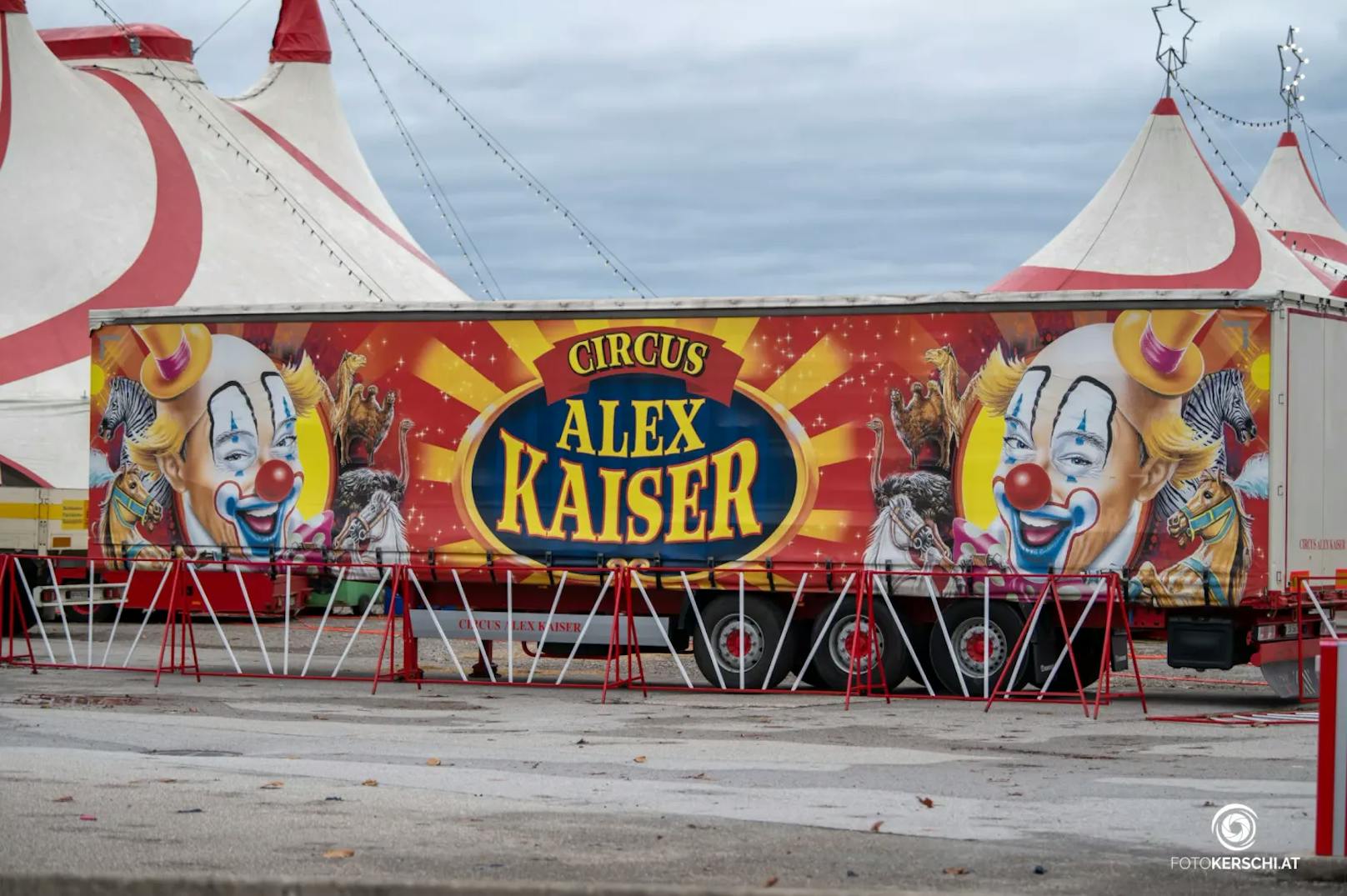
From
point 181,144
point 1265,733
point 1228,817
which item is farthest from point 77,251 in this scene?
point 1228,817

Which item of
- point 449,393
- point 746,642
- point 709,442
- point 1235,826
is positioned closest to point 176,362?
point 449,393

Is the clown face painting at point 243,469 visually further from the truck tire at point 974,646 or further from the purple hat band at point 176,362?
the truck tire at point 974,646

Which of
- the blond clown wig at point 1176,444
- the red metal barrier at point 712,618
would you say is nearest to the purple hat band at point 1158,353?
the blond clown wig at point 1176,444

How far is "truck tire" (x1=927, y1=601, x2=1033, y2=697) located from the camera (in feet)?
55.2

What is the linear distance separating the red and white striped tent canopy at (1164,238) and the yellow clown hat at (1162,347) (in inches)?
749

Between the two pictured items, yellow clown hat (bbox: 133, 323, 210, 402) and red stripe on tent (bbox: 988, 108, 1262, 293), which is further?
red stripe on tent (bbox: 988, 108, 1262, 293)

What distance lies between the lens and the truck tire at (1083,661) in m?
17.1

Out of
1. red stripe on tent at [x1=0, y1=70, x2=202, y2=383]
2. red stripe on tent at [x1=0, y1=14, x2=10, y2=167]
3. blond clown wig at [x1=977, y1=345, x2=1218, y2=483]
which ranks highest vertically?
red stripe on tent at [x1=0, y1=14, x2=10, y2=167]

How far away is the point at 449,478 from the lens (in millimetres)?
18531

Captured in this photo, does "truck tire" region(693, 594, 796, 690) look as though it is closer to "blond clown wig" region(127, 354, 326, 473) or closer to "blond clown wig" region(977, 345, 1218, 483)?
"blond clown wig" region(977, 345, 1218, 483)

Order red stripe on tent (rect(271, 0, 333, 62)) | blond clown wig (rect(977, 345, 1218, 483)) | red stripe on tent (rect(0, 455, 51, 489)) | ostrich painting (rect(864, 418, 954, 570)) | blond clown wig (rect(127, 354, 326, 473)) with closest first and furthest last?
1. blond clown wig (rect(977, 345, 1218, 483))
2. ostrich painting (rect(864, 418, 954, 570))
3. blond clown wig (rect(127, 354, 326, 473))
4. red stripe on tent (rect(0, 455, 51, 489))
5. red stripe on tent (rect(271, 0, 333, 62))

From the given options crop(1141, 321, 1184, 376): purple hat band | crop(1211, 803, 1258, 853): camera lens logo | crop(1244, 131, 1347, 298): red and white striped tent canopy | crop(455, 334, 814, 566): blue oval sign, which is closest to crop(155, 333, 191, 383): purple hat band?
crop(455, 334, 814, 566): blue oval sign

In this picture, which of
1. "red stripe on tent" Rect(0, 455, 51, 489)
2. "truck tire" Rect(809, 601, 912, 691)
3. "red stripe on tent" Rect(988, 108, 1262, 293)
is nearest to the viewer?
"truck tire" Rect(809, 601, 912, 691)

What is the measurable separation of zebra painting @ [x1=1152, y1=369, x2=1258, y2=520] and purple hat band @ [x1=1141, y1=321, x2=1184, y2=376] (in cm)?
28
